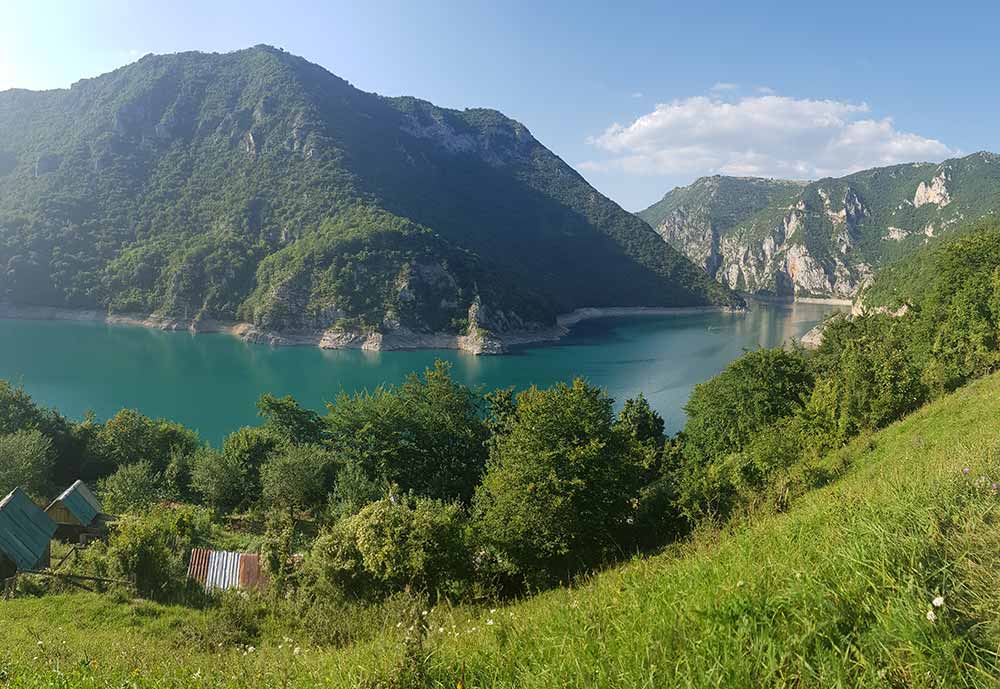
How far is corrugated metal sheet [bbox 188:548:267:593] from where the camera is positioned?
10180 mm

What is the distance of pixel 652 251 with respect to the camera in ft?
531

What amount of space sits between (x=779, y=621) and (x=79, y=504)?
16.9 metres

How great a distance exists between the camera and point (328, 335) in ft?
261

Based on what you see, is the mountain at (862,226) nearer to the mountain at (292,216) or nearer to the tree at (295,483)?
the mountain at (292,216)

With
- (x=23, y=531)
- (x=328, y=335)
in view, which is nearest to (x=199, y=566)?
(x=23, y=531)

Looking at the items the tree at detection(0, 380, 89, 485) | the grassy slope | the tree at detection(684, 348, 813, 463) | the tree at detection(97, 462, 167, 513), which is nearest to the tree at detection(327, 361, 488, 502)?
the tree at detection(97, 462, 167, 513)

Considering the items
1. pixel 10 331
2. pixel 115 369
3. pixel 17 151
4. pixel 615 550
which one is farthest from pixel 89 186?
pixel 615 550

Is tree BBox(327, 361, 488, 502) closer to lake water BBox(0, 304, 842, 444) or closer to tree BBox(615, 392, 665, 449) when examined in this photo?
tree BBox(615, 392, 665, 449)

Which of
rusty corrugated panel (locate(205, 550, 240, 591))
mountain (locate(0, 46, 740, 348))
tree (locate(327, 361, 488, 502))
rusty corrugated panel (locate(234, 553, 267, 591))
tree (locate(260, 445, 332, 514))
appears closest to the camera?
rusty corrugated panel (locate(234, 553, 267, 591))

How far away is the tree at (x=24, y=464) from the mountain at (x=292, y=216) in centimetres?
5919

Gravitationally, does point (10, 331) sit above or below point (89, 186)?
below

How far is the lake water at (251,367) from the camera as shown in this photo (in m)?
44.0

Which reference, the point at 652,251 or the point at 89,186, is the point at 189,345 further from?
the point at 652,251

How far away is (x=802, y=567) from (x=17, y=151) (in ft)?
571
